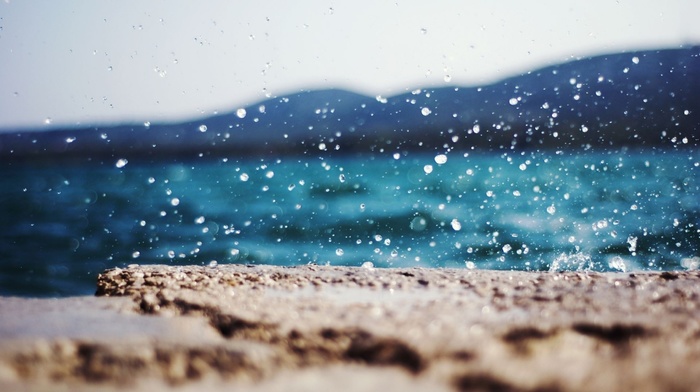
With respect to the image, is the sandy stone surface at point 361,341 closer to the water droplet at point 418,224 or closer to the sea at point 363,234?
the sea at point 363,234

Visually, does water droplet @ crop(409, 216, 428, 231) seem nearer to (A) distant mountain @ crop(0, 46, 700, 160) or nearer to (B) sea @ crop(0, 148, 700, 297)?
(B) sea @ crop(0, 148, 700, 297)

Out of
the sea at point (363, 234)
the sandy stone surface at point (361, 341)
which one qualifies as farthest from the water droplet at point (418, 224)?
the sandy stone surface at point (361, 341)

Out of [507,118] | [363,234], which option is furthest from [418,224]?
[507,118]

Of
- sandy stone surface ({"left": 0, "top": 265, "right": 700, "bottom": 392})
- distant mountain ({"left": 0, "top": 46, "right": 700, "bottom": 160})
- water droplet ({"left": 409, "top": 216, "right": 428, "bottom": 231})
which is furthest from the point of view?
distant mountain ({"left": 0, "top": 46, "right": 700, "bottom": 160})

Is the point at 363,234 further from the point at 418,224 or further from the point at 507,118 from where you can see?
the point at 507,118

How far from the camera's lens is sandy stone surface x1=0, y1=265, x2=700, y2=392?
0.95 m

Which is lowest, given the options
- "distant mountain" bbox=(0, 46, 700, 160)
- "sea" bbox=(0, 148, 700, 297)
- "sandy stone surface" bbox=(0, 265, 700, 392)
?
"sandy stone surface" bbox=(0, 265, 700, 392)

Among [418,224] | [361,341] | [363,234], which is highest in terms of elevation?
[418,224]

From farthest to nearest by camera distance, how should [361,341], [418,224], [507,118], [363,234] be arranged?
1. [507,118]
2. [418,224]
3. [363,234]
4. [361,341]

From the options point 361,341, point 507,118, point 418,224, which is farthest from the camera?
point 507,118

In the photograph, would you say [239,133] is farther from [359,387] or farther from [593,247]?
[359,387]

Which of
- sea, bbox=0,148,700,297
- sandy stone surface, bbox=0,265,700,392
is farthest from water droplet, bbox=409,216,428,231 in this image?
sandy stone surface, bbox=0,265,700,392

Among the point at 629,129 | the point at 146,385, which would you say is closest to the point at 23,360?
the point at 146,385

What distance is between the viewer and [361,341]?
3.76 ft
